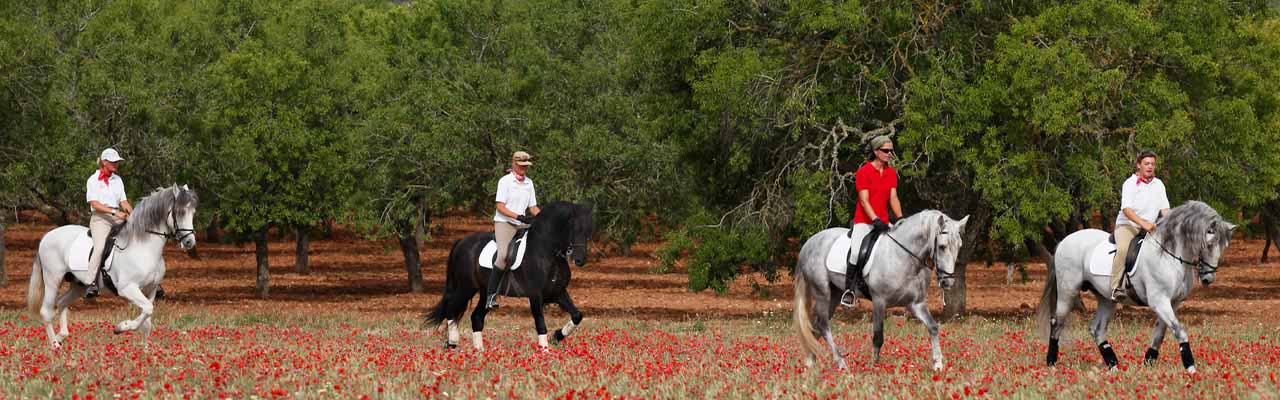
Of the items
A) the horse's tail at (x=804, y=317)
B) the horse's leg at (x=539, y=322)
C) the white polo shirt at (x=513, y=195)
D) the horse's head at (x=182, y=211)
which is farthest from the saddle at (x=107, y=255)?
the horse's tail at (x=804, y=317)

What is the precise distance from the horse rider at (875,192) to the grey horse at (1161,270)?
8.32 feet

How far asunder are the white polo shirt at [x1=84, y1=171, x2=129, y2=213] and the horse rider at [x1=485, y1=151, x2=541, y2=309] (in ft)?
16.8

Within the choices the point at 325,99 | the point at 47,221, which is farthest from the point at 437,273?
the point at 47,221

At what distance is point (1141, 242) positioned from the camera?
16172 mm

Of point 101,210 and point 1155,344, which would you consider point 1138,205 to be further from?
point 101,210

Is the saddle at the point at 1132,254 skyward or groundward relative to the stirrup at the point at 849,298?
skyward

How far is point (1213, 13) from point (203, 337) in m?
21.5

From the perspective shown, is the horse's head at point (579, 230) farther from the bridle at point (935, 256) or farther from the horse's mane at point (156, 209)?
the horse's mane at point (156, 209)

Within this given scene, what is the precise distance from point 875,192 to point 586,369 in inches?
160

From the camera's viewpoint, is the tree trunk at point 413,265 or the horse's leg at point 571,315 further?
the tree trunk at point 413,265

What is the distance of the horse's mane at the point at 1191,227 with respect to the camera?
50.3 ft

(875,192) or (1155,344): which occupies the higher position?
(875,192)

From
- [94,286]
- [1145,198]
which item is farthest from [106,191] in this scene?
[1145,198]

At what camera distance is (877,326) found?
1628cm
